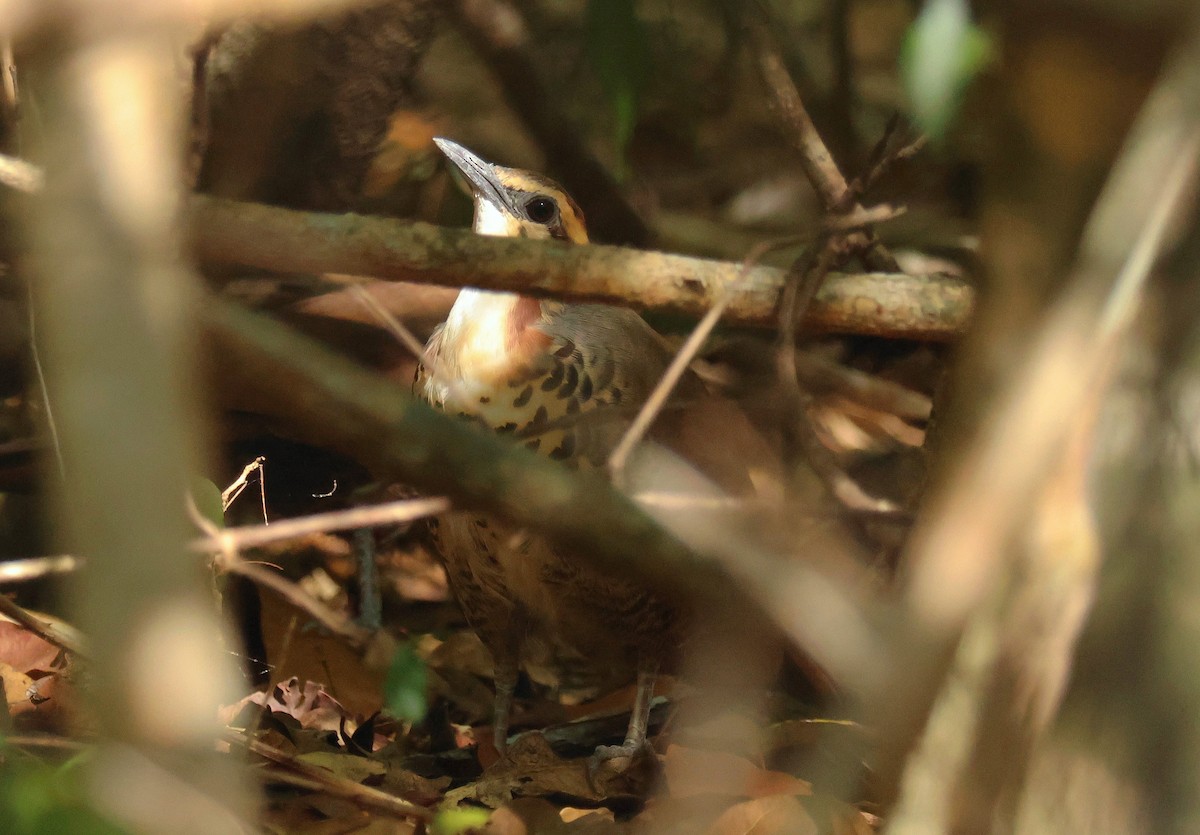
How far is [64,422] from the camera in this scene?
104cm

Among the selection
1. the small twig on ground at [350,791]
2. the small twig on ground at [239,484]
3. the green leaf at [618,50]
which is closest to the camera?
the small twig on ground at [350,791]

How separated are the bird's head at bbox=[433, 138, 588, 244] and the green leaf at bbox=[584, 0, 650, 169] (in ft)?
2.83

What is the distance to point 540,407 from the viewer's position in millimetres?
2799

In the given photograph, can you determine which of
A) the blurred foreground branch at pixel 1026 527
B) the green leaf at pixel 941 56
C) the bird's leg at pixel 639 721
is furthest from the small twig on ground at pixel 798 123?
the blurred foreground branch at pixel 1026 527

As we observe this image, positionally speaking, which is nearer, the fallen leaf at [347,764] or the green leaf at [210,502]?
the green leaf at [210,502]

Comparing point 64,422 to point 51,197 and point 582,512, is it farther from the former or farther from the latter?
point 582,512

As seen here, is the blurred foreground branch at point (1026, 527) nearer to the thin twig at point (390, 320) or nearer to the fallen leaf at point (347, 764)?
the thin twig at point (390, 320)

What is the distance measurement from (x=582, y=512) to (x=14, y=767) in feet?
2.27

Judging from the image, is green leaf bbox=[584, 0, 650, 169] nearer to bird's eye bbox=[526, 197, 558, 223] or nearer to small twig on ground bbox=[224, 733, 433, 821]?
bird's eye bbox=[526, 197, 558, 223]

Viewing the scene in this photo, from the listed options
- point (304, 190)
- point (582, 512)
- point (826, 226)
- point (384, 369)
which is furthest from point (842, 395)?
point (582, 512)

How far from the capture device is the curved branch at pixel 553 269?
76.3 inches

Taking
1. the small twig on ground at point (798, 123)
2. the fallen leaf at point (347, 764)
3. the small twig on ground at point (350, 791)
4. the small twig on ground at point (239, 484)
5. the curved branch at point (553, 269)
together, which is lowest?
the fallen leaf at point (347, 764)

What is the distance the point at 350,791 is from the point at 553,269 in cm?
89

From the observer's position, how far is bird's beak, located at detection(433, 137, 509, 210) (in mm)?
3203
